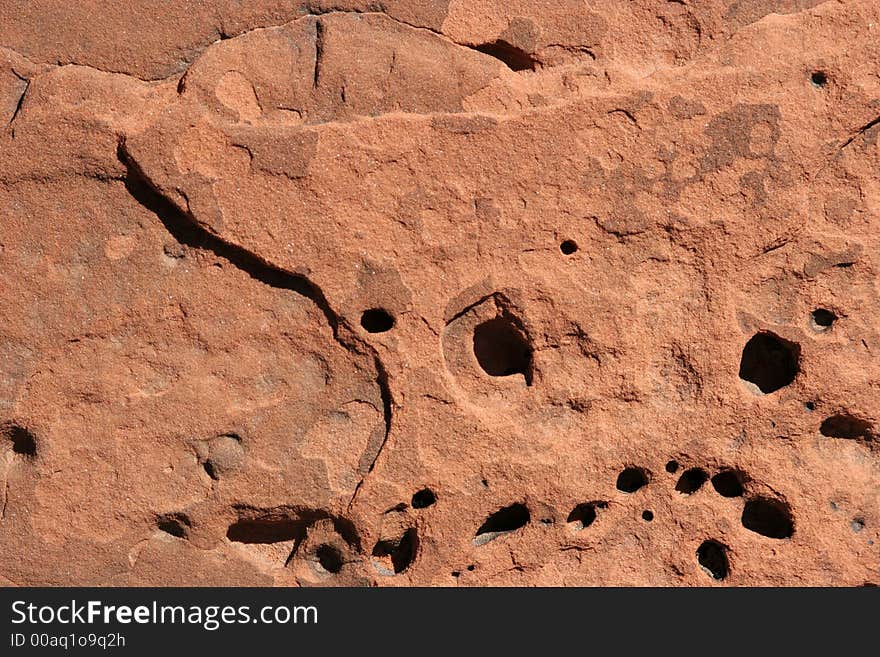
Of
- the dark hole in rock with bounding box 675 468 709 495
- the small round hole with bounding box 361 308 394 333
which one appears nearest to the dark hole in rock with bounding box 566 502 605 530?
the dark hole in rock with bounding box 675 468 709 495

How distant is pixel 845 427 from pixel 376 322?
3.70ft

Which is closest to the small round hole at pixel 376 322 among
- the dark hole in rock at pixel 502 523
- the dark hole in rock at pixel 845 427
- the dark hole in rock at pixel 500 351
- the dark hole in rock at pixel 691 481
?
the dark hole in rock at pixel 500 351

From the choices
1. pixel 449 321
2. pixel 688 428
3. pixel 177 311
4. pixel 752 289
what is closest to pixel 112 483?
pixel 177 311

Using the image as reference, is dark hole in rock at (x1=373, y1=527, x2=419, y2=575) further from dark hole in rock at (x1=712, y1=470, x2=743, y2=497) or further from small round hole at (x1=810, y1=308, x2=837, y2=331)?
small round hole at (x1=810, y1=308, x2=837, y2=331)

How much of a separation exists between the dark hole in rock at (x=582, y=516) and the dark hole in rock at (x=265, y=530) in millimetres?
637

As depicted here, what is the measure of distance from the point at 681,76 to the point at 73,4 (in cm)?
135

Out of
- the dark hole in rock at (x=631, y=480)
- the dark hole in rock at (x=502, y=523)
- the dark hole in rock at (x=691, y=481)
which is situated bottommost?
the dark hole in rock at (x=502, y=523)

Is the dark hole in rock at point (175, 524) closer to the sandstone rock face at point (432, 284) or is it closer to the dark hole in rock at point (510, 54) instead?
the sandstone rock face at point (432, 284)

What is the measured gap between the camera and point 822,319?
2.03 meters

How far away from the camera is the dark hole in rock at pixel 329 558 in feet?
6.81

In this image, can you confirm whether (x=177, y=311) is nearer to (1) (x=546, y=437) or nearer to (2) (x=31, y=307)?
(2) (x=31, y=307)

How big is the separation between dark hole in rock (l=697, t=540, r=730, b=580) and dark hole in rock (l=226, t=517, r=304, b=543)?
3.16 feet

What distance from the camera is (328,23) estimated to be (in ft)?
6.40

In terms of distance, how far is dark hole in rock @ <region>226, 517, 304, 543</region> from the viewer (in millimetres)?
2061
